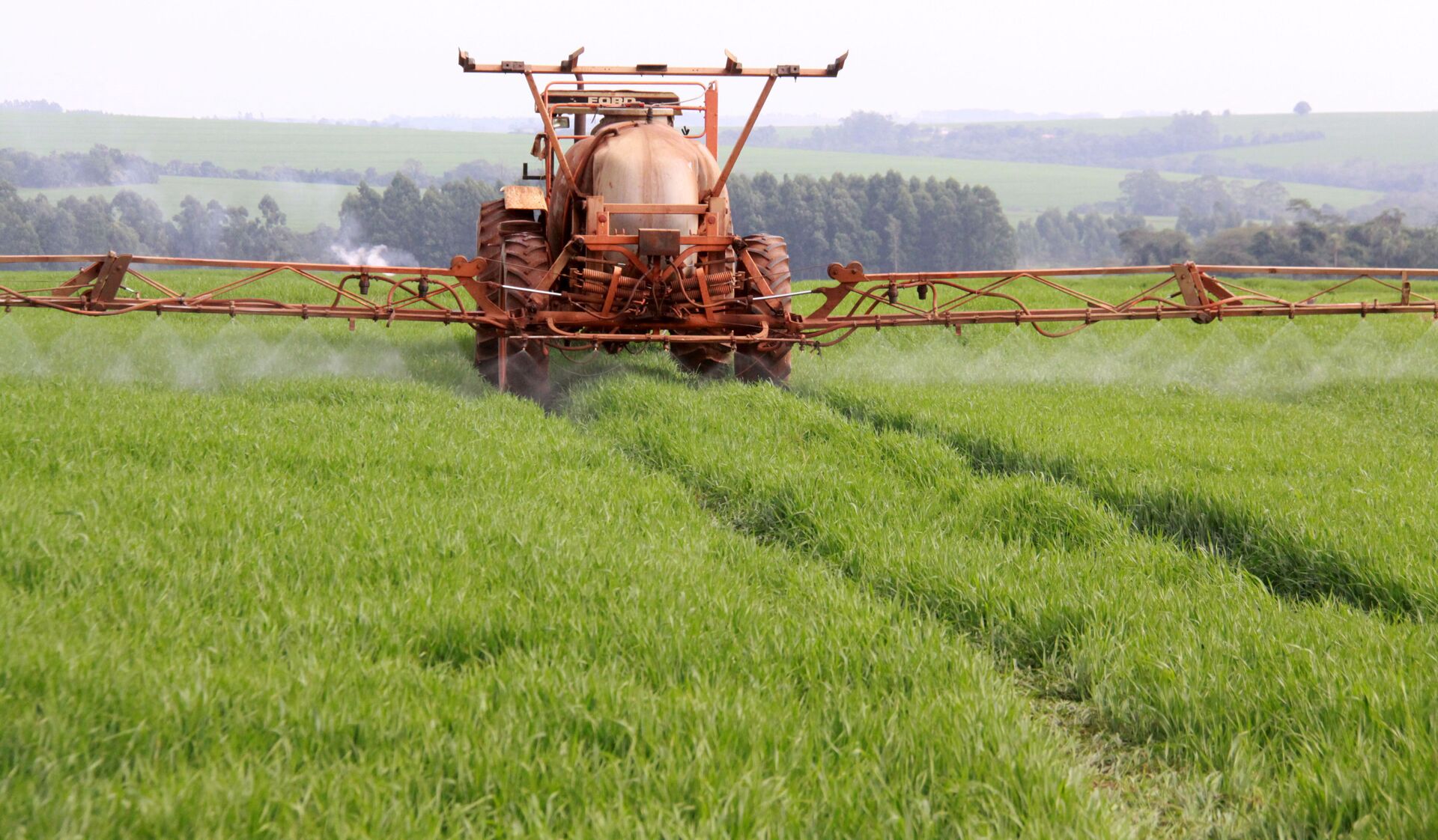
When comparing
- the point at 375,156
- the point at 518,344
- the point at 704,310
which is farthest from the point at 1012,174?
the point at 518,344

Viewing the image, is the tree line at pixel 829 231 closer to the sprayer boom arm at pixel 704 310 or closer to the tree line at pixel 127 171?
the tree line at pixel 127 171

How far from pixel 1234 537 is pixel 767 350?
487 centimetres

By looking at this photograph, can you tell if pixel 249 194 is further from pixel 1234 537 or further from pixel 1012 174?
pixel 1234 537

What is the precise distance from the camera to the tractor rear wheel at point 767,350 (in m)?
10.2

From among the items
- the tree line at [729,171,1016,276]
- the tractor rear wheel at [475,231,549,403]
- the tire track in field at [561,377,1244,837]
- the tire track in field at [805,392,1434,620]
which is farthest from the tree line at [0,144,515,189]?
the tire track in field at [561,377,1244,837]

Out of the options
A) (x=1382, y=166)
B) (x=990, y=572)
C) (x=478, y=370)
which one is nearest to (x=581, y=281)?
(x=478, y=370)

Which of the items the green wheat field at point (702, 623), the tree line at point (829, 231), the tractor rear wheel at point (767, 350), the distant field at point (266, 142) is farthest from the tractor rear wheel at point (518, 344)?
the distant field at point (266, 142)

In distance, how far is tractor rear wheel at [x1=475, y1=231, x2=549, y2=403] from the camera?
9906 mm

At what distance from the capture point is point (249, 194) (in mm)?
80000

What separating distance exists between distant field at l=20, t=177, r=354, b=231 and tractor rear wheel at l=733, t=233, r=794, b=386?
56606mm

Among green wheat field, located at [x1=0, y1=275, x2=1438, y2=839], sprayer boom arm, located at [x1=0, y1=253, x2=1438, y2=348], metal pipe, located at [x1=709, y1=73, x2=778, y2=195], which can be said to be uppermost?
metal pipe, located at [x1=709, y1=73, x2=778, y2=195]

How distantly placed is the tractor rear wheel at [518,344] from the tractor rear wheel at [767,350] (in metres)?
1.75

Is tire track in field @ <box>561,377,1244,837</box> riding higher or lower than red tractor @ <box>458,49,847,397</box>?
lower

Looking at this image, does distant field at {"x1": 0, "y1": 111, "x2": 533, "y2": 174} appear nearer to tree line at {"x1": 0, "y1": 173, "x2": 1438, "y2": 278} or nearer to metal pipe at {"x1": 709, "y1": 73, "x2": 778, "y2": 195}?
tree line at {"x1": 0, "y1": 173, "x2": 1438, "y2": 278}
